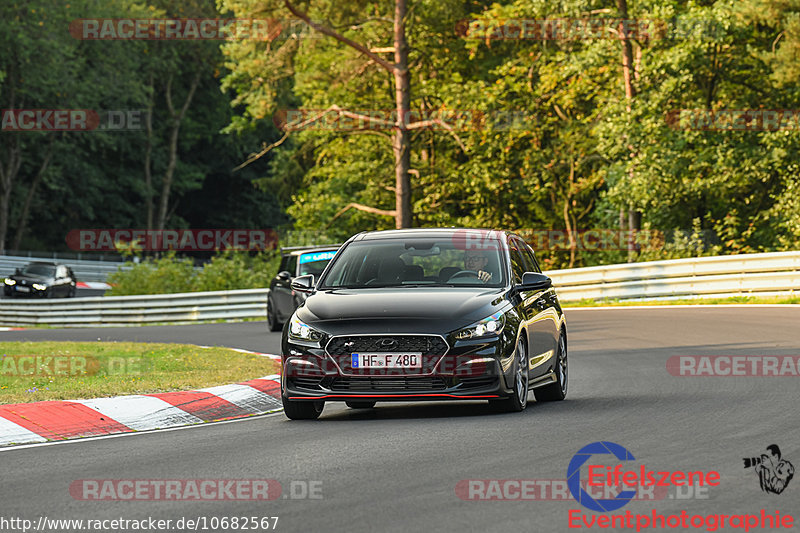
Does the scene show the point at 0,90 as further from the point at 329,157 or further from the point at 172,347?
the point at 172,347

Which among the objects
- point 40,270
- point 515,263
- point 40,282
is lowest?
point 40,282

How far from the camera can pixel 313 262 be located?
85.3 ft

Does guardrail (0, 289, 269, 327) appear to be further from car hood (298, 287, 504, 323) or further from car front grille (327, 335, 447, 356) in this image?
car front grille (327, 335, 447, 356)

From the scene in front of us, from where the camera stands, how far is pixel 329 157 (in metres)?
51.2

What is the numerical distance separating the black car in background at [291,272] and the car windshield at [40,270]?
26884 millimetres

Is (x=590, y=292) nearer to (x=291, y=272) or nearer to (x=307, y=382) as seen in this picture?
(x=291, y=272)

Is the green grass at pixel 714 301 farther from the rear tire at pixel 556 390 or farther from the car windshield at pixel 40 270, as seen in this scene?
the car windshield at pixel 40 270

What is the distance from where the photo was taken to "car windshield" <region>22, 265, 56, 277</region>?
2036 inches

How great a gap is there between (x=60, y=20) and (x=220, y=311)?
43.6m

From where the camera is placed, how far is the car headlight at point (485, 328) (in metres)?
10.5

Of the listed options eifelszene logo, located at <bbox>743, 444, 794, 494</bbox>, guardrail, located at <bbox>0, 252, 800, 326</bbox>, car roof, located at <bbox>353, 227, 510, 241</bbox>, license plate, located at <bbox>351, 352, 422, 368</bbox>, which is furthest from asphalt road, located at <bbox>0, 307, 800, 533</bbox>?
guardrail, located at <bbox>0, 252, 800, 326</bbox>

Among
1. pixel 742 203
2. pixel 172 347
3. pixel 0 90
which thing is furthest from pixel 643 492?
pixel 0 90

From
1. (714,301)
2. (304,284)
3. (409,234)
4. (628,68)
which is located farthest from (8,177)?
(304,284)

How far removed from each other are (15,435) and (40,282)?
4240 centimetres
